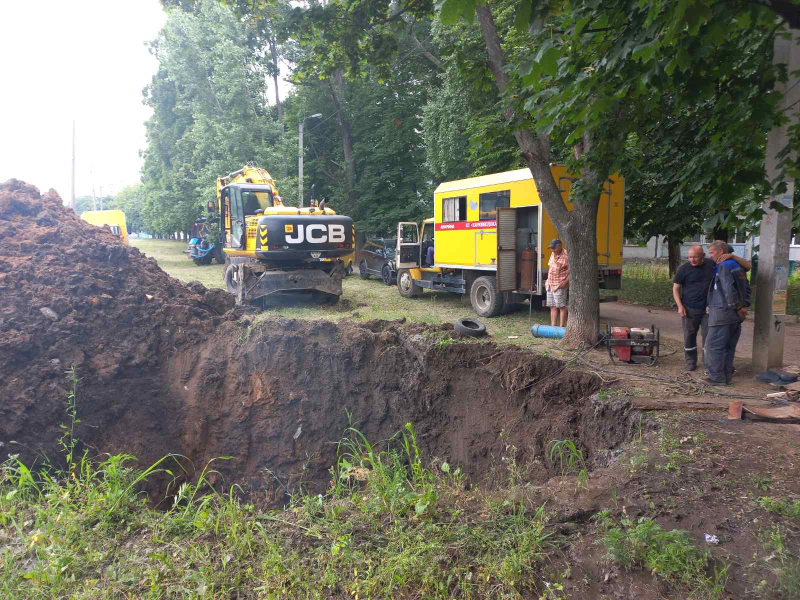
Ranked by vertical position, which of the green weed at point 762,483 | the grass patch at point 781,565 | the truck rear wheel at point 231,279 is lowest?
the grass patch at point 781,565

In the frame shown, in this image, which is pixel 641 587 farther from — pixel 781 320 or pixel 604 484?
pixel 781 320

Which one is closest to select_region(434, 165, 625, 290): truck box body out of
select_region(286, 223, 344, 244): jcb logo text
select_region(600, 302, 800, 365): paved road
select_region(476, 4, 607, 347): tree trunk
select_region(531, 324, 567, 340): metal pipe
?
select_region(600, 302, 800, 365): paved road

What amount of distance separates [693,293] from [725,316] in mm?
682

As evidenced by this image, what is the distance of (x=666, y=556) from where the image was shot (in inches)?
120

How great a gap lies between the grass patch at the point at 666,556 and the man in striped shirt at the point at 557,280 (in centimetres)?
675

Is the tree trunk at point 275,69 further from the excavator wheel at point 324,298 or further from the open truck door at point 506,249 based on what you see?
the open truck door at point 506,249

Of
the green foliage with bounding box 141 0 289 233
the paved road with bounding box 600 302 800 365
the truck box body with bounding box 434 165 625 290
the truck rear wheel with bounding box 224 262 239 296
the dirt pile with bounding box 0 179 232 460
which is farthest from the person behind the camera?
the green foliage with bounding box 141 0 289 233

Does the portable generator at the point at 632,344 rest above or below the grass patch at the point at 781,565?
above

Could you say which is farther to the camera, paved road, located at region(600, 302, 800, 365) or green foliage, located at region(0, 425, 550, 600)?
paved road, located at region(600, 302, 800, 365)

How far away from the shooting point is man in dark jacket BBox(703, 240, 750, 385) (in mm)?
6609

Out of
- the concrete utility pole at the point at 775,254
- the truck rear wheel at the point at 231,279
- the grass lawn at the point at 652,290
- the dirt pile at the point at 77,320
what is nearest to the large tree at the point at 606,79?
the concrete utility pole at the point at 775,254

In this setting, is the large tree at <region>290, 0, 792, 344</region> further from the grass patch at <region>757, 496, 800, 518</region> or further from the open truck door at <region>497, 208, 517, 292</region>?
the open truck door at <region>497, 208, 517, 292</region>

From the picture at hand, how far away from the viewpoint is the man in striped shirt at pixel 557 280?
32.0 ft

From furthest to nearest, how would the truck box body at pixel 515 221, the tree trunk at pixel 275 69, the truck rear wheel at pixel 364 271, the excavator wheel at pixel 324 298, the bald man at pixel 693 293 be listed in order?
the tree trunk at pixel 275 69 < the truck rear wheel at pixel 364 271 < the excavator wheel at pixel 324 298 < the truck box body at pixel 515 221 < the bald man at pixel 693 293
